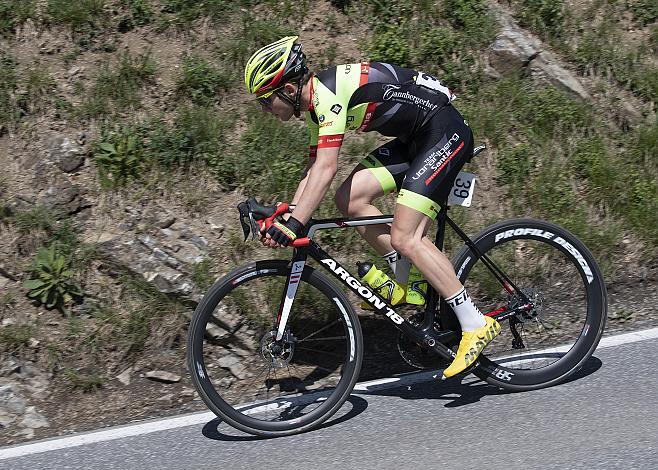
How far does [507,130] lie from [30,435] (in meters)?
4.48

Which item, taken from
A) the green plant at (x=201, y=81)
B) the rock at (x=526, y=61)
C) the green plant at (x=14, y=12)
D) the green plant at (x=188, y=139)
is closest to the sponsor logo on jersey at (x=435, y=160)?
the green plant at (x=188, y=139)

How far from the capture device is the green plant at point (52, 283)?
20.5 ft

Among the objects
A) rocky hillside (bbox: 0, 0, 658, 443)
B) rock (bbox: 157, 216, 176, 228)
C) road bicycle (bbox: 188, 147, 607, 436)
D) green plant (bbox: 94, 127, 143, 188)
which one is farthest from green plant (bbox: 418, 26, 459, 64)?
rock (bbox: 157, 216, 176, 228)

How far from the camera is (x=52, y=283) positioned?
6250 millimetres

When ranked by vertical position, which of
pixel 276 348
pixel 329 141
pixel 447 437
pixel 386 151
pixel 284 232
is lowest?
pixel 447 437

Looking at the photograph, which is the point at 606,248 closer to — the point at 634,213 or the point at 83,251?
the point at 634,213

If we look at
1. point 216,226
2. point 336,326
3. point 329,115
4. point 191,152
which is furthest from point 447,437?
point 191,152

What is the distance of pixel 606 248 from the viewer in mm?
6809

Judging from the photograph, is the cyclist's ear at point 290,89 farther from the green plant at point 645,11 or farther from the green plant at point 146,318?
the green plant at point 645,11

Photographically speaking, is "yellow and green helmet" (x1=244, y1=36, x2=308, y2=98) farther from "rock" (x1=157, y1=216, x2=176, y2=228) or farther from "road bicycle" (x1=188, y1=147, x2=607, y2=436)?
"rock" (x1=157, y1=216, x2=176, y2=228)

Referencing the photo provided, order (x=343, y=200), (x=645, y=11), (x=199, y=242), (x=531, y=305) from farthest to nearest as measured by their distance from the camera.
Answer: (x=645, y=11) → (x=199, y=242) → (x=531, y=305) → (x=343, y=200)

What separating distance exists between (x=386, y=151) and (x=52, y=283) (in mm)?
2483

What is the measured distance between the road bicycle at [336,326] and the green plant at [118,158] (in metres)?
1.53

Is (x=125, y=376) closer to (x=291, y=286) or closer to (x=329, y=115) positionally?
(x=291, y=286)
